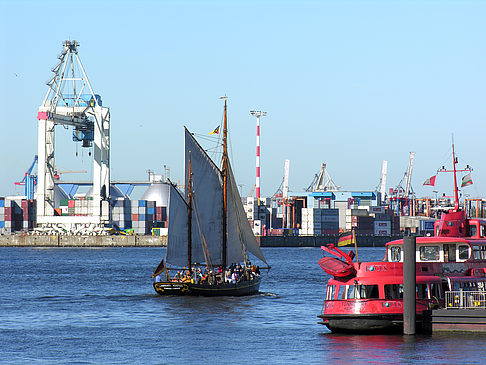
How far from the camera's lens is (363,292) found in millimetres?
39219

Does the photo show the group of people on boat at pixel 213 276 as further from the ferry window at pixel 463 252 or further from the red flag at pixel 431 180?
the ferry window at pixel 463 252

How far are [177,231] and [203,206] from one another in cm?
277

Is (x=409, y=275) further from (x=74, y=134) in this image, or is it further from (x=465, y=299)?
(x=74, y=134)

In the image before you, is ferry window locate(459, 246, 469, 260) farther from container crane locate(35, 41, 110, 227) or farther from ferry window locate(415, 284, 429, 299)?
container crane locate(35, 41, 110, 227)

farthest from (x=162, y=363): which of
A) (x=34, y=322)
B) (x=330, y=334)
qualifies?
(x=34, y=322)

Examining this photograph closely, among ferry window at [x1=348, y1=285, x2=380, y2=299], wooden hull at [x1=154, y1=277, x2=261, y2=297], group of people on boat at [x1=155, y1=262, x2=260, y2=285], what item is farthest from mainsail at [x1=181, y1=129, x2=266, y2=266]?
ferry window at [x1=348, y1=285, x2=380, y2=299]

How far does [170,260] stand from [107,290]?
36.7 feet

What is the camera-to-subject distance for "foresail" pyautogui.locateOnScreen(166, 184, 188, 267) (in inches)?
2552

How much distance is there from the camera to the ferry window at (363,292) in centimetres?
3909

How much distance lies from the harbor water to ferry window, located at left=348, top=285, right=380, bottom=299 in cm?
188

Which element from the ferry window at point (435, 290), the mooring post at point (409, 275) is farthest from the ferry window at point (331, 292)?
the ferry window at point (435, 290)

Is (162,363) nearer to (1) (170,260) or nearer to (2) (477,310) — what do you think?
(2) (477,310)

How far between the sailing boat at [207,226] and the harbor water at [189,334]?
2.35 m

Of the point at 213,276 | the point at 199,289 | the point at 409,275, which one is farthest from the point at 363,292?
the point at 213,276
